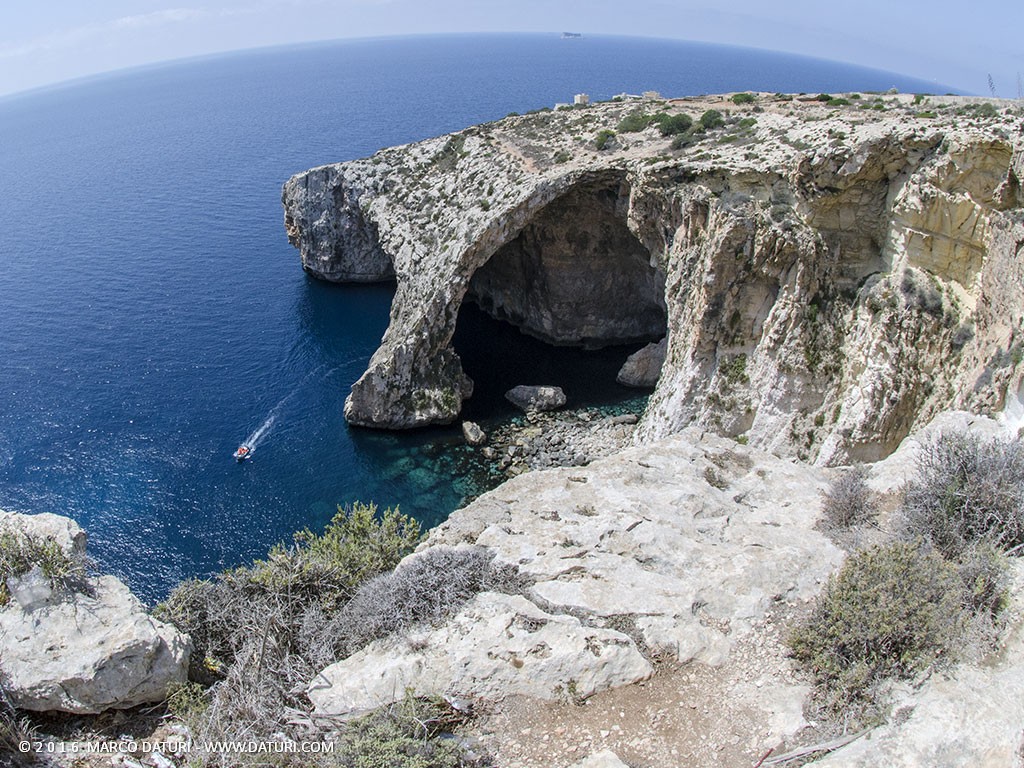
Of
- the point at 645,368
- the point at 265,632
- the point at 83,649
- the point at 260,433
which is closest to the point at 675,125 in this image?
the point at 645,368

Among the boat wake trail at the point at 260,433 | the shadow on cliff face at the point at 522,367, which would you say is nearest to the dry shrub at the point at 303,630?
the boat wake trail at the point at 260,433

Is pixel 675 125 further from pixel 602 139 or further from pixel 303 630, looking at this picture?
pixel 303 630

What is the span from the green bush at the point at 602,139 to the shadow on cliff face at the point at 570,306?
3.48 metres

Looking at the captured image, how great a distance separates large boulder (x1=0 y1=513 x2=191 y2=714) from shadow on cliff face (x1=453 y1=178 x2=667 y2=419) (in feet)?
120

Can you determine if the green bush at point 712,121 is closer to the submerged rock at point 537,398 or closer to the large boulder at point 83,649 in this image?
the submerged rock at point 537,398

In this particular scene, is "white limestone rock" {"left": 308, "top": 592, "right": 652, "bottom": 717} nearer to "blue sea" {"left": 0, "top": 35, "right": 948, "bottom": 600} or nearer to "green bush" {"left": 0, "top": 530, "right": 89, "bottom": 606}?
"green bush" {"left": 0, "top": 530, "right": 89, "bottom": 606}

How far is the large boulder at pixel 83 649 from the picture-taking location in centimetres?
1206

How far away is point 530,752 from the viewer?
1072 cm

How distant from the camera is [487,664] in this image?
12.2 m

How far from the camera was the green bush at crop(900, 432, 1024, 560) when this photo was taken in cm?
1312

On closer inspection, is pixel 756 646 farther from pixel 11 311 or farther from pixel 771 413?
pixel 11 311

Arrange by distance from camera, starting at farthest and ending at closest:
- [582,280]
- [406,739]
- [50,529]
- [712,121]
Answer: [582,280]
[712,121]
[50,529]
[406,739]

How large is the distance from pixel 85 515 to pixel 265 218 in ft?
195

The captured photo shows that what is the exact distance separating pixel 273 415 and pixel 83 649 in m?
34.8
